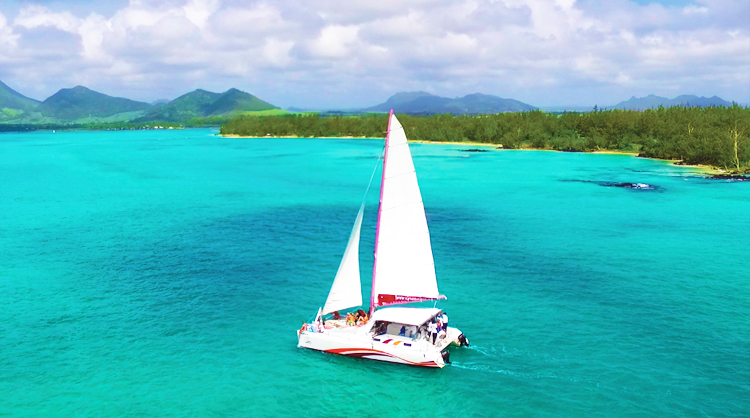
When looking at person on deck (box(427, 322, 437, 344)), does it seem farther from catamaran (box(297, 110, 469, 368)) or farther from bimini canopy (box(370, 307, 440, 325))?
bimini canopy (box(370, 307, 440, 325))

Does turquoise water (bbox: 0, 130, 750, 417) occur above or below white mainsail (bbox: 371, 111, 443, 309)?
below

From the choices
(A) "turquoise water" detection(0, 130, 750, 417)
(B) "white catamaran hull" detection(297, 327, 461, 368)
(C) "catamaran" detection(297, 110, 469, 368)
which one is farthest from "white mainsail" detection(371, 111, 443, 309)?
(A) "turquoise water" detection(0, 130, 750, 417)

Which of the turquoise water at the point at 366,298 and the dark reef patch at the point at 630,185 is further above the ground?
the dark reef patch at the point at 630,185

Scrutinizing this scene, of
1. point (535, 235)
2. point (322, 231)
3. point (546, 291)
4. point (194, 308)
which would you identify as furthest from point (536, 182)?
point (194, 308)

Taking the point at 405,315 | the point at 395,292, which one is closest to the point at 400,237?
the point at 395,292

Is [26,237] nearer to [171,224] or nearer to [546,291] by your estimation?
[171,224]

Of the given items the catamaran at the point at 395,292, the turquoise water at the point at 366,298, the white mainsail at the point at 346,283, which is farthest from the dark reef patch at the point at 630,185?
the white mainsail at the point at 346,283

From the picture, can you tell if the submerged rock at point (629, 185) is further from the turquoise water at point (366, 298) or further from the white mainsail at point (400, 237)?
the white mainsail at point (400, 237)
